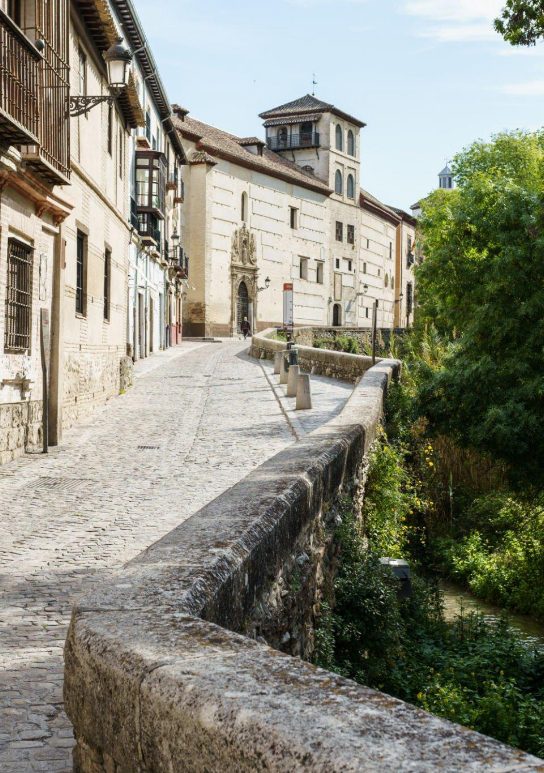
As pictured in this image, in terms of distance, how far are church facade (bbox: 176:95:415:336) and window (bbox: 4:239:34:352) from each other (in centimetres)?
3325

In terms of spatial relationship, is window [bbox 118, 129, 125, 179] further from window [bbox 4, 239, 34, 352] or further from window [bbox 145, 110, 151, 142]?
window [bbox 145, 110, 151, 142]

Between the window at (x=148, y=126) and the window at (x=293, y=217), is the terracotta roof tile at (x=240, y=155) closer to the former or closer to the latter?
the window at (x=293, y=217)

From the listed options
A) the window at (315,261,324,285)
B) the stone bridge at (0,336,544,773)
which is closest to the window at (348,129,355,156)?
the window at (315,261,324,285)

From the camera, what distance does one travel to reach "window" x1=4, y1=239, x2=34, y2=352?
1036 cm

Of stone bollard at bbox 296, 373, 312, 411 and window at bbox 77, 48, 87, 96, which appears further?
stone bollard at bbox 296, 373, 312, 411

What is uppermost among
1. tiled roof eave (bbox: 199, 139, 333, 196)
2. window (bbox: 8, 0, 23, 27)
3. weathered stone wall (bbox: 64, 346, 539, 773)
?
tiled roof eave (bbox: 199, 139, 333, 196)

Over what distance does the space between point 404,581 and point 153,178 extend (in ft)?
63.2

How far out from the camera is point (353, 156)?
61.8m

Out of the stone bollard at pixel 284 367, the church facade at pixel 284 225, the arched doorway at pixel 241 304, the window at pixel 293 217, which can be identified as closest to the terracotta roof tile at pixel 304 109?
the church facade at pixel 284 225

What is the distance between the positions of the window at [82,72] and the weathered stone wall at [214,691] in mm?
11504

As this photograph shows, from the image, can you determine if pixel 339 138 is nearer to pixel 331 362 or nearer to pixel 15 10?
pixel 331 362

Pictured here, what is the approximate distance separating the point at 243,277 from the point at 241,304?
58.1 inches

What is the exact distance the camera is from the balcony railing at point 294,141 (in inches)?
2308

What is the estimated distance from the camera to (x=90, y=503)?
8.00 meters
